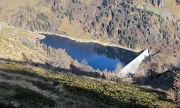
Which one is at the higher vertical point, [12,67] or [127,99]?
[12,67]

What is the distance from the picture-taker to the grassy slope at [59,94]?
37281mm

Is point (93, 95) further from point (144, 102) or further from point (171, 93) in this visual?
point (171, 93)

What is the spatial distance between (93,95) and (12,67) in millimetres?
19167

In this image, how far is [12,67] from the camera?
53.7 meters

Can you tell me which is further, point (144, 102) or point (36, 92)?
point (144, 102)

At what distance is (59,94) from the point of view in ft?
137

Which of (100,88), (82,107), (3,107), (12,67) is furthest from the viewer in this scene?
(12,67)

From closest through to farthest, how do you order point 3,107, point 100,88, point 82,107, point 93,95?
1. point 3,107
2. point 82,107
3. point 93,95
4. point 100,88

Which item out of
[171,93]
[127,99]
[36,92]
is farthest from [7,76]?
[171,93]

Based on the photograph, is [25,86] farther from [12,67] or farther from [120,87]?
[120,87]

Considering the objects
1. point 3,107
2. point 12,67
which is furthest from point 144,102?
point 12,67

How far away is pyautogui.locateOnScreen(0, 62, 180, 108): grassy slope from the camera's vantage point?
3728cm

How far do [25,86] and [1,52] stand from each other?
8662cm

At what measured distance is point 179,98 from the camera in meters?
49.5
